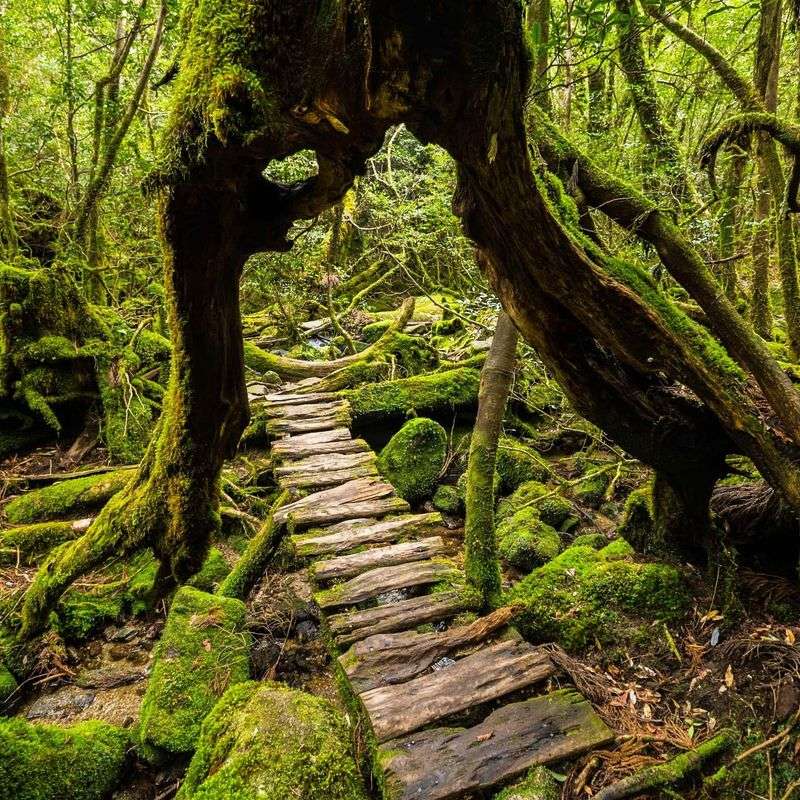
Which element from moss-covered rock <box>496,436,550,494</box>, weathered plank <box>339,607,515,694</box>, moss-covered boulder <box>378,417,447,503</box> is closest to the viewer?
weathered plank <box>339,607,515,694</box>

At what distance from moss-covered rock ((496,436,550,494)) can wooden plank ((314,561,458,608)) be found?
12.0ft

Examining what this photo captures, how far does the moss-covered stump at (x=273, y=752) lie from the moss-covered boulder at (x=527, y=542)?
3.02 metres

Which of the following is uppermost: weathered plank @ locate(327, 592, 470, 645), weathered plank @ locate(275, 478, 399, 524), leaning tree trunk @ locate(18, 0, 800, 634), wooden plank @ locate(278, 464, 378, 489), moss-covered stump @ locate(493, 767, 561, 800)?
leaning tree trunk @ locate(18, 0, 800, 634)

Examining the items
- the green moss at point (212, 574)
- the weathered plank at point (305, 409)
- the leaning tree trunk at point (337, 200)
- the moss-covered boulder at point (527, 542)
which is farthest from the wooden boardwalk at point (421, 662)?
the weathered plank at point (305, 409)

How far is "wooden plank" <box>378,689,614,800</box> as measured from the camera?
110 inches

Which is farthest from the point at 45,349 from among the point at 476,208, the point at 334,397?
the point at 476,208

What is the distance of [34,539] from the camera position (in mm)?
6047

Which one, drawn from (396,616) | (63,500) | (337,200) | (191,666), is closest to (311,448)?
(63,500)

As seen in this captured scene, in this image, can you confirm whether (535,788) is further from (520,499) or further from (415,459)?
(415,459)

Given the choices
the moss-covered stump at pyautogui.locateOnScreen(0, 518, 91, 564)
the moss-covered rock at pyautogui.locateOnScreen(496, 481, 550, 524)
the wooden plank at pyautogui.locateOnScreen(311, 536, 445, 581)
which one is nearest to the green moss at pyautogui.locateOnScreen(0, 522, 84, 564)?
the moss-covered stump at pyautogui.locateOnScreen(0, 518, 91, 564)

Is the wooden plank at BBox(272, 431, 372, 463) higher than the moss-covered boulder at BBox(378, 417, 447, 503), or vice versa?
the wooden plank at BBox(272, 431, 372, 463)

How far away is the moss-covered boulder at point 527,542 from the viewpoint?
5.91 m

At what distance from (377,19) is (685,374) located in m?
2.37

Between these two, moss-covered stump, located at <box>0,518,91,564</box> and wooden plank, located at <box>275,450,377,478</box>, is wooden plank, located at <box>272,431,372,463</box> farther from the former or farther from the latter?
moss-covered stump, located at <box>0,518,91,564</box>
